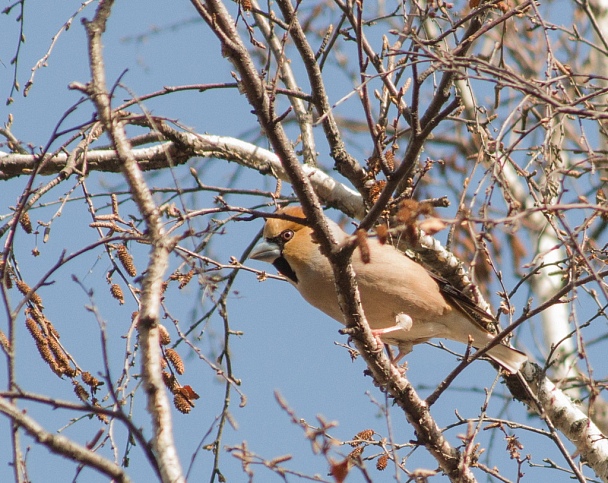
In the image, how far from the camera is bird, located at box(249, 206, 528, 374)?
520cm

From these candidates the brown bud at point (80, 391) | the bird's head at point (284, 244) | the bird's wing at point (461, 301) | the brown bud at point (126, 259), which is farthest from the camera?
the bird's wing at point (461, 301)

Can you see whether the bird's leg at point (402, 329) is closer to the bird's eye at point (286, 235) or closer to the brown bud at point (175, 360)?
the bird's eye at point (286, 235)

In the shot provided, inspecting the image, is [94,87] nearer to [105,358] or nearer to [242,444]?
[105,358]

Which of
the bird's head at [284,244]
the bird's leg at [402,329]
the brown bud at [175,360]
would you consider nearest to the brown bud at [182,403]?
the brown bud at [175,360]

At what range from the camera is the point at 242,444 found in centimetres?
279

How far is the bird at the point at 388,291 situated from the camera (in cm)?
520

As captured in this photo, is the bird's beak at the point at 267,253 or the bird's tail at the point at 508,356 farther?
the bird's beak at the point at 267,253

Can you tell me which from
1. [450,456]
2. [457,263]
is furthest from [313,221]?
[457,263]

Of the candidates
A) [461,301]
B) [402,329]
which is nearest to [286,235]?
[402,329]

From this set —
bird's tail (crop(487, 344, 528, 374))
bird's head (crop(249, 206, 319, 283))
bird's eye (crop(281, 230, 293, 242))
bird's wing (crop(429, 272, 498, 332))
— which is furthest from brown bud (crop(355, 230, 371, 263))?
bird's wing (crop(429, 272, 498, 332))

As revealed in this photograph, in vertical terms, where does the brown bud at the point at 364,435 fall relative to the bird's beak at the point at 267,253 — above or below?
below

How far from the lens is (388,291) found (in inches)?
206

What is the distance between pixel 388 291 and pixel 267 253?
35.7 inches

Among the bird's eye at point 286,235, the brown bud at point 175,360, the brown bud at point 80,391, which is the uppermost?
the bird's eye at point 286,235
